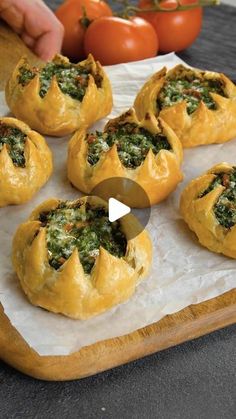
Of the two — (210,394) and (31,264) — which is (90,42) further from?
(210,394)

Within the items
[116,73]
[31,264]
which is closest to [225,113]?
[116,73]

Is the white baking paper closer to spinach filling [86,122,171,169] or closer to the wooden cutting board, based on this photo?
the wooden cutting board

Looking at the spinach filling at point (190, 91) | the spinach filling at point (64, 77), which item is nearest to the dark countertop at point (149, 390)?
the spinach filling at point (190, 91)

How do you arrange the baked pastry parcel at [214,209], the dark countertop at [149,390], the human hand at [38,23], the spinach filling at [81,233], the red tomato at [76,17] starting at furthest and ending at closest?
the red tomato at [76,17], the human hand at [38,23], the baked pastry parcel at [214,209], the spinach filling at [81,233], the dark countertop at [149,390]

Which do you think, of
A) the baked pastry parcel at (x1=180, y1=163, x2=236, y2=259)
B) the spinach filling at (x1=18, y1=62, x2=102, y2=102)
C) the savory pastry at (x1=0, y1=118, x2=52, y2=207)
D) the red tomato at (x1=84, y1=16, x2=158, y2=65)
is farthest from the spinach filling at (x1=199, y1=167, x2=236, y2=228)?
the red tomato at (x1=84, y1=16, x2=158, y2=65)

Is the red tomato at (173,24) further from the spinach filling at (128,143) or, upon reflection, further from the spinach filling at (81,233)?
the spinach filling at (81,233)

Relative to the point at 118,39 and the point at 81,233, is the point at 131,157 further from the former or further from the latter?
the point at 118,39
